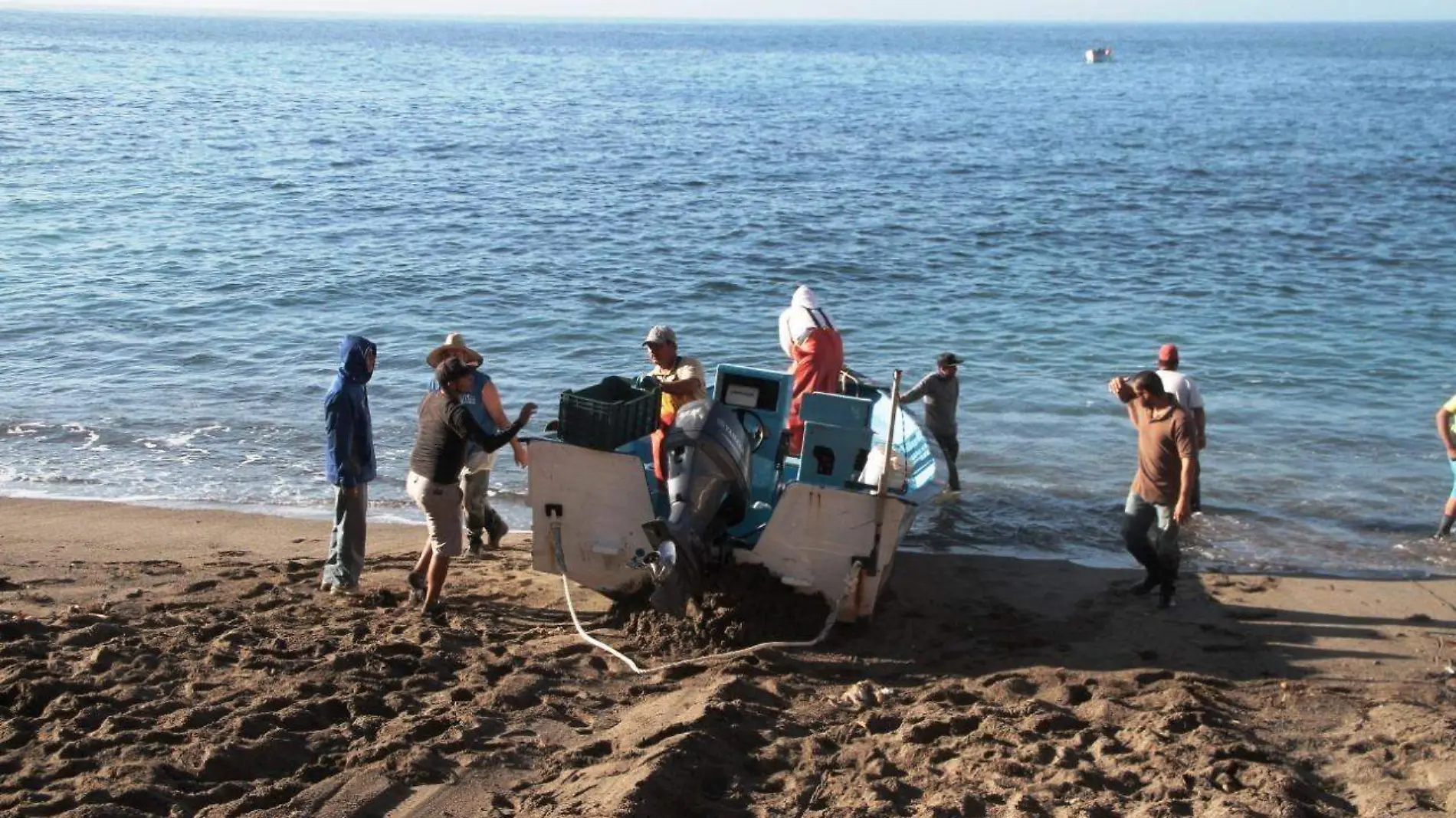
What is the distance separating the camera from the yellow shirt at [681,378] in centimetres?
849

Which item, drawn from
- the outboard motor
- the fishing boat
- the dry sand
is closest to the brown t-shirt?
the dry sand

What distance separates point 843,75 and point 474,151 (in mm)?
48869

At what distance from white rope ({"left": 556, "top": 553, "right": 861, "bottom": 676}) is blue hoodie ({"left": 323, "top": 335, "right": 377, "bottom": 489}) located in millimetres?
1174

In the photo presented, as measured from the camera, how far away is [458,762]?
19.1 feet

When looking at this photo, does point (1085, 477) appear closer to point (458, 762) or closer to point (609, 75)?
point (458, 762)

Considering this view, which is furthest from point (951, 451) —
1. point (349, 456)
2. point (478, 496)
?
point (349, 456)

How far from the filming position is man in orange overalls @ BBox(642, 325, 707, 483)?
8438 millimetres

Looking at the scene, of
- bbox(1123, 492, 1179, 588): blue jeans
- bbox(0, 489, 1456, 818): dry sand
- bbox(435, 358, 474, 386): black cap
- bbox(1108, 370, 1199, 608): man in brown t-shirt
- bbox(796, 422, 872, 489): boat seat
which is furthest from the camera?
bbox(796, 422, 872, 489): boat seat

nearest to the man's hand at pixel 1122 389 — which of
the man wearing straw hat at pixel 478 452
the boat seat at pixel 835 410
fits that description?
the boat seat at pixel 835 410

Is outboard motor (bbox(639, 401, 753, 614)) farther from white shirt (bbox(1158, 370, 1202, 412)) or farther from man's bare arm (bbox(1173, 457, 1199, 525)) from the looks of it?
white shirt (bbox(1158, 370, 1202, 412))

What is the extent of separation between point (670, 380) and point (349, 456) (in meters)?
1.92

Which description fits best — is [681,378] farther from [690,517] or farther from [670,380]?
[690,517]

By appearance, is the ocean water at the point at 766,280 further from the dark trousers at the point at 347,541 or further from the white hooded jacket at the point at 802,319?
the dark trousers at the point at 347,541

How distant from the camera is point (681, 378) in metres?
8.50
